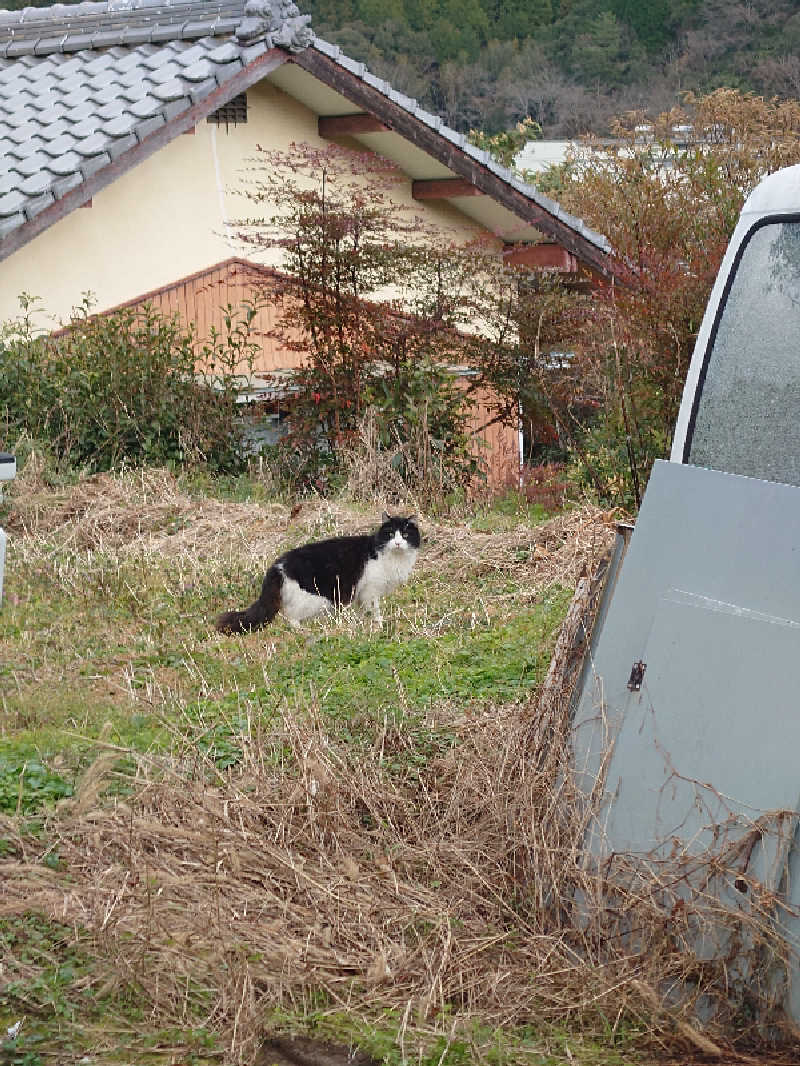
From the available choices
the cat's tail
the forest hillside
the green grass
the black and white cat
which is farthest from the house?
the forest hillside

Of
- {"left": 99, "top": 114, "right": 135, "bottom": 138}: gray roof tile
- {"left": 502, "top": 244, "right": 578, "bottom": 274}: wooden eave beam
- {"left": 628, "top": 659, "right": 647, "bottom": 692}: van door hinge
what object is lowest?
{"left": 502, "top": 244, "right": 578, "bottom": 274}: wooden eave beam

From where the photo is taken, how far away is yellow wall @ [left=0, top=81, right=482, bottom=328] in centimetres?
1247

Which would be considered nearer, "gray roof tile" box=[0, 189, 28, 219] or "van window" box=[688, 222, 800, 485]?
"van window" box=[688, 222, 800, 485]

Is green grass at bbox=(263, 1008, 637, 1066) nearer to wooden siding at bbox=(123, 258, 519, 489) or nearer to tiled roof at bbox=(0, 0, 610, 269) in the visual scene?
tiled roof at bbox=(0, 0, 610, 269)

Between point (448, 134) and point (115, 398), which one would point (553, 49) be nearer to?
point (448, 134)

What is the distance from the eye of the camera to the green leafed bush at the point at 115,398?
451 inches

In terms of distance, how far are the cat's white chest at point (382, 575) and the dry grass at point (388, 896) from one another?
8.53 feet

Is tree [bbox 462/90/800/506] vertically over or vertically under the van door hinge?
under

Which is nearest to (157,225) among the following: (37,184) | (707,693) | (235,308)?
(235,308)

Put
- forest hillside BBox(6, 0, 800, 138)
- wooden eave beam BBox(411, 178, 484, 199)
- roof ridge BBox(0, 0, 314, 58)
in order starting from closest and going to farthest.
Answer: roof ridge BBox(0, 0, 314, 58), wooden eave beam BBox(411, 178, 484, 199), forest hillside BBox(6, 0, 800, 138)

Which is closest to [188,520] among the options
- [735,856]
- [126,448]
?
[126,448]

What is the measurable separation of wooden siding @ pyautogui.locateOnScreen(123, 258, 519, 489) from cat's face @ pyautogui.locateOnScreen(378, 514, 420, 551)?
16.0ft

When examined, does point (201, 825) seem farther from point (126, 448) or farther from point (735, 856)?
point (126, 448)

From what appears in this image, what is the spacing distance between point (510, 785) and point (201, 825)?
101 cm
